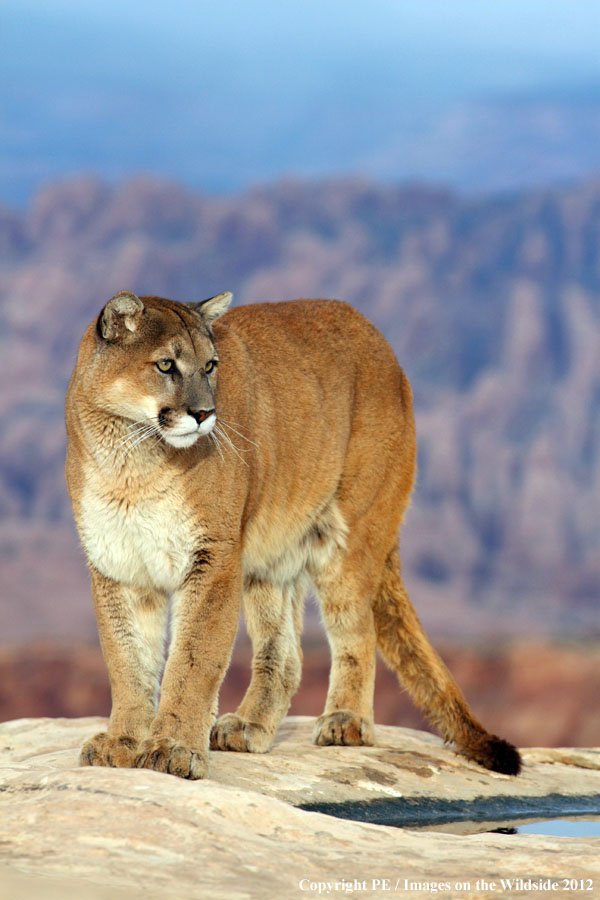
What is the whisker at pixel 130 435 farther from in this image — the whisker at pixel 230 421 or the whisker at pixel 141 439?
the whisker at pixel 230 421

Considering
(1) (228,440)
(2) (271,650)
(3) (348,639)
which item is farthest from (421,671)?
(1) (228,440)

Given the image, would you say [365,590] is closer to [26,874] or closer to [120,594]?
[120,594]

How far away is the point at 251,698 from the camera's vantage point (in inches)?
223

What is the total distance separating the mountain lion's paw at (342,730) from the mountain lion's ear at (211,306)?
202 cm

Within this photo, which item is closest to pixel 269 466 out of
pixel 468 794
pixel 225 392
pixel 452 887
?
pixel 225 392

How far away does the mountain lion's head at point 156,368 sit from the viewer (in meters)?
4.53

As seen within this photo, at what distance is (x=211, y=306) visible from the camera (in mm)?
5027

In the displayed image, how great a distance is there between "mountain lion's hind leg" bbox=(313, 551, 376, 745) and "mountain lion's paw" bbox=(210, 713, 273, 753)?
1.39ft

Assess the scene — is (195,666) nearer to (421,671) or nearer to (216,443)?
(216,443)

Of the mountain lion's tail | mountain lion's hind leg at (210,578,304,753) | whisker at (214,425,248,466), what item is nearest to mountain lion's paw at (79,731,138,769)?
mountain lion's hind leg at (210,578,304,753)

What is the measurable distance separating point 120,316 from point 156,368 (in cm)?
28

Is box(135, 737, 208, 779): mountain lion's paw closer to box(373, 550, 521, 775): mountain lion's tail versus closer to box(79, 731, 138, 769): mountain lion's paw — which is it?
box(79, 731, 138, 769): mountain lion's paw

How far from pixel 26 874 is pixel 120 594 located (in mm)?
2119

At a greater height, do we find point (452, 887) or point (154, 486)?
point (154, 486)
